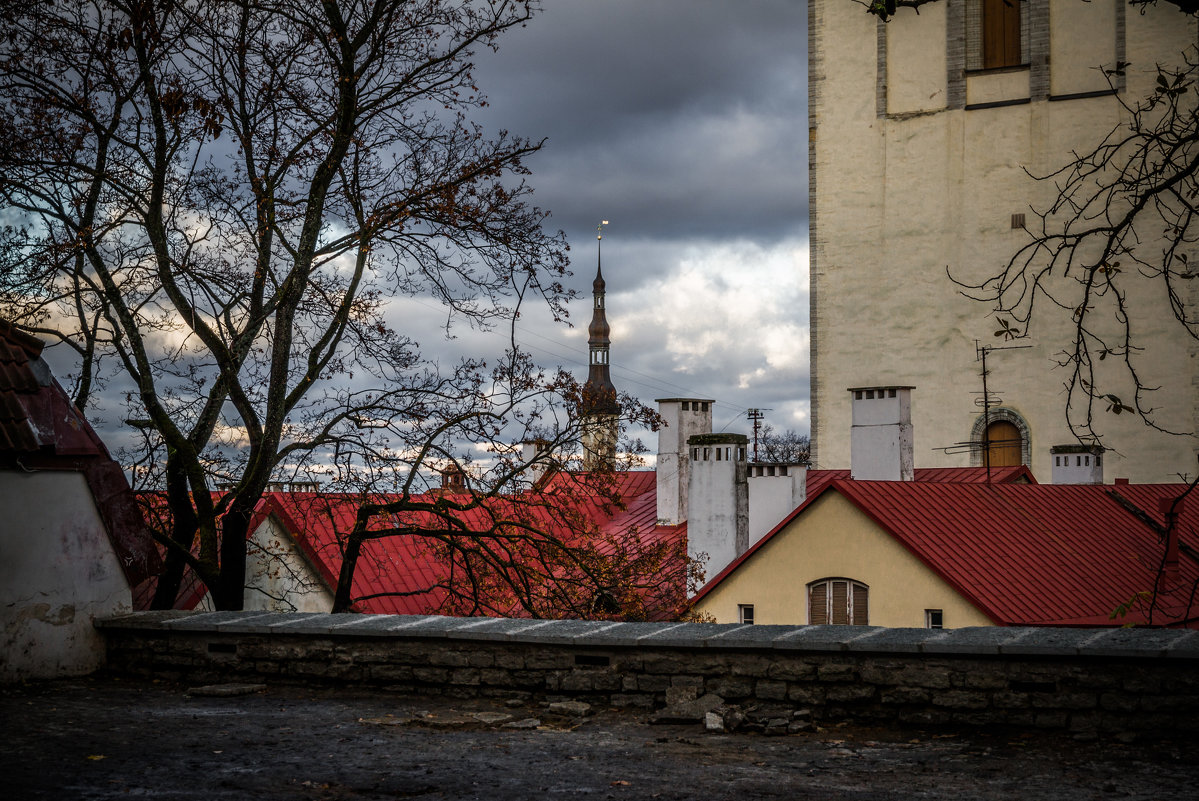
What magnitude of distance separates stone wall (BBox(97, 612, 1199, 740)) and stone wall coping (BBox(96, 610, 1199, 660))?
1 centimetres

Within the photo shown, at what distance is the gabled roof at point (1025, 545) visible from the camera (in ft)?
64.8

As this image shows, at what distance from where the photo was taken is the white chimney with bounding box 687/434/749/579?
24562mm

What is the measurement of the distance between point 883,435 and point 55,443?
63.8ft

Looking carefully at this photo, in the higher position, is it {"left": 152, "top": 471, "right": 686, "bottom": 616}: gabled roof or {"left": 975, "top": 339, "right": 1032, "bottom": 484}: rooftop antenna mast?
{"left": 975, "top": 339, "right": 1032, "bottom": 484}: rooftop antenna mast

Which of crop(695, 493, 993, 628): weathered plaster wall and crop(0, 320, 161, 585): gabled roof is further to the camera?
crop(695, 493, 993, 628): weathered plaster wall

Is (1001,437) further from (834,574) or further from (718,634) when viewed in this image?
(718,634)

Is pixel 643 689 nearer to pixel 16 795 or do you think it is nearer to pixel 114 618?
pixel 16 795

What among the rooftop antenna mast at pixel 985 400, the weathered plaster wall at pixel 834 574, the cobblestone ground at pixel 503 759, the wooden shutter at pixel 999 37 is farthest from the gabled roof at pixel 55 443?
the wooden shutter at pixel 999 37

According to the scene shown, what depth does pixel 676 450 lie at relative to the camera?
27.4 meters

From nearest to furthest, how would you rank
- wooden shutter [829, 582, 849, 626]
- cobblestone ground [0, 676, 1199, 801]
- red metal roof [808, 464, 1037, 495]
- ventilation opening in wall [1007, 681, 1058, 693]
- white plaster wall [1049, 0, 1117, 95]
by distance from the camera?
cobblestone ground [0, 676, 1199, 801]
ventilation opening in wall [1007, 681, 1058, 693]
wooden shutter [829, 582, 849, 626]
red metal roof [808, 464, 1037, 495]
white plaster wall [1049, 0, 1117, 95]

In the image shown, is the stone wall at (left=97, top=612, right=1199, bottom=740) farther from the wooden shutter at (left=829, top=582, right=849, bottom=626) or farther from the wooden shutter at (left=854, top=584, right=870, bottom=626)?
the wooden shutter at (left=829, top=582, right=849, bottom=626)

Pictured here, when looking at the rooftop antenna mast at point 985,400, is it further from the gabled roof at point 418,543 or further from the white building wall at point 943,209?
the gabled roof at point 418,543

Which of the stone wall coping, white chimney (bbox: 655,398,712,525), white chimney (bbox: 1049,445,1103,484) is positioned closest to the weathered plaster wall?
white chimney (bbox: 655,398,712,525)

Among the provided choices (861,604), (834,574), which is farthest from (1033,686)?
(834,574)
